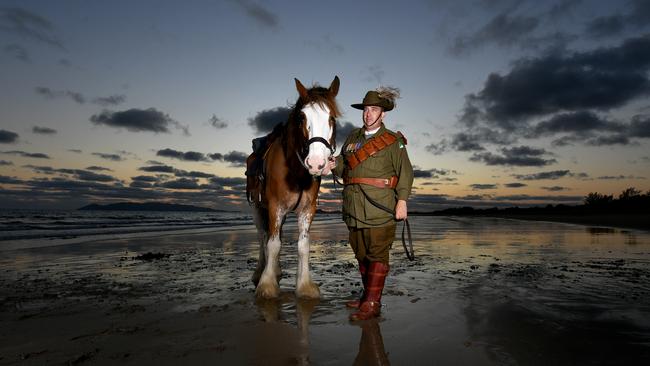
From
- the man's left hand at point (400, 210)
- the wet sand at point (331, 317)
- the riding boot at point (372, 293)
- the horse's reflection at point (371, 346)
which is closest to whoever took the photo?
the horse's reflection at point (371, 346)

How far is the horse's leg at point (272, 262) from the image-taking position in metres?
4.80

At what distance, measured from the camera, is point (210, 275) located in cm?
655

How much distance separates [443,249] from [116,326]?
8.24 m

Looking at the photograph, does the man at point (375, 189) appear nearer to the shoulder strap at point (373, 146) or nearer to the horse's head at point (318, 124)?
the shoulder strap at point (373, 146)

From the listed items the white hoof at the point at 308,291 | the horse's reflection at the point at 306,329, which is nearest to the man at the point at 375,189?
the horse's reflection at the point at 306,329

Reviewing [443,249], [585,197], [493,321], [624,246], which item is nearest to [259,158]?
[493,321]

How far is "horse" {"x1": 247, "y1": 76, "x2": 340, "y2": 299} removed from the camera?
4266 millimetres

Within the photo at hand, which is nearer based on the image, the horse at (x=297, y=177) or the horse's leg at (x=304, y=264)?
the horse at (x=297, y=177)

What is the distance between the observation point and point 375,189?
4125mm

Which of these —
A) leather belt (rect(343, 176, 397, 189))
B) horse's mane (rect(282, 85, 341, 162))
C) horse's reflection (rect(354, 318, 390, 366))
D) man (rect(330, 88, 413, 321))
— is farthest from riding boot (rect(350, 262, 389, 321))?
horse's mane (rect(282, 85, 341, 162))

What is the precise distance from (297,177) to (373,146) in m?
1.21

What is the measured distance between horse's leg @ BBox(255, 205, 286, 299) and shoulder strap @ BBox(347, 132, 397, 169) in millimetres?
1403

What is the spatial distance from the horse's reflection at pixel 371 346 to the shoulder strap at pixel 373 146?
167 cm

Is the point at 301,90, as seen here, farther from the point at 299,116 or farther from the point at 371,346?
the point at 371,346
